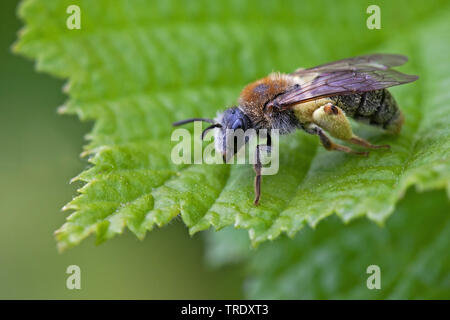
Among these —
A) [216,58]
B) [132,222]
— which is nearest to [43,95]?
[216,58]

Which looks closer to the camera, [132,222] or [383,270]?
[132,222]

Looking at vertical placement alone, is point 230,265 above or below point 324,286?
above

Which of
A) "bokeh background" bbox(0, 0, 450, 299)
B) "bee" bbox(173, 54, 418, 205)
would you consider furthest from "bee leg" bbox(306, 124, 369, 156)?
"bokeh background" bbox(0, 0, 450, 299)

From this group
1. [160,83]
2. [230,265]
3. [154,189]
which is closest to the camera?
[154,189]

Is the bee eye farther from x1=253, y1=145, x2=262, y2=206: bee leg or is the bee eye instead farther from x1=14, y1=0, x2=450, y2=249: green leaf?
x1=14, y1=0, x2=450, y2=249: green leaf

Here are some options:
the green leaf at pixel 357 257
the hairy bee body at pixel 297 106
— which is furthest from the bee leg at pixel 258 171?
the green leaf at pixel 357 257

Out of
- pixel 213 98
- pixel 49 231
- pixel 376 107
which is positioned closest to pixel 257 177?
pixel 376 107

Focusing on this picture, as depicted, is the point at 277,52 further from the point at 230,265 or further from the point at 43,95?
the point at 43,95

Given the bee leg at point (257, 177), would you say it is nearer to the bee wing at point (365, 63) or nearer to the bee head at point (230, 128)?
the bee head at point (230, 128)
